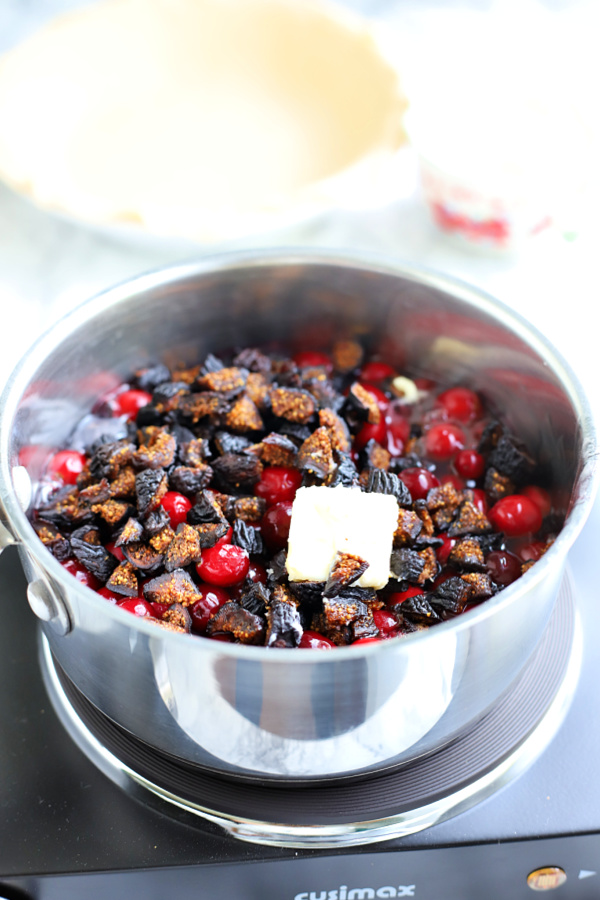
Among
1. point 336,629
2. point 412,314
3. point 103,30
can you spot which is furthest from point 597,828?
point 103,30

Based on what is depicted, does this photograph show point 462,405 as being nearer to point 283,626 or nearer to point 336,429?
point 336,429

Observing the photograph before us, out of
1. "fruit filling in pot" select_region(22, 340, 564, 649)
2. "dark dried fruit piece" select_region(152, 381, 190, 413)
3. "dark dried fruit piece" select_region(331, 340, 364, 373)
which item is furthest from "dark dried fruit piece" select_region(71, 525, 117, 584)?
"dark dried fruit piece" select_region(331, 340, 364, 373)

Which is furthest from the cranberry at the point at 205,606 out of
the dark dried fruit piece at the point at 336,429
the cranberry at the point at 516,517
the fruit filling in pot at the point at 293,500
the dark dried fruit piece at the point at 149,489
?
the cranberry at the point at 516,517

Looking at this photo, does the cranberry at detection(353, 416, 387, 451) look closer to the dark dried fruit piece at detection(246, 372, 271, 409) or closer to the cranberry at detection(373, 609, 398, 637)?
the dark dried fruit piece at detection(246, 372, 271, 409)

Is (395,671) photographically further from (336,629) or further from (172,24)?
(172,24)

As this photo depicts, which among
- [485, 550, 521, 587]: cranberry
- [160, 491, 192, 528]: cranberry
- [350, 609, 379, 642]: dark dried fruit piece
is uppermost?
[485, 550, 521, 587]: cranberry

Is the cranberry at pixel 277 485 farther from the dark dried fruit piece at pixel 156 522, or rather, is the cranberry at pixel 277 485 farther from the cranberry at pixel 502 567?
the cranberry at pixel 502 567
